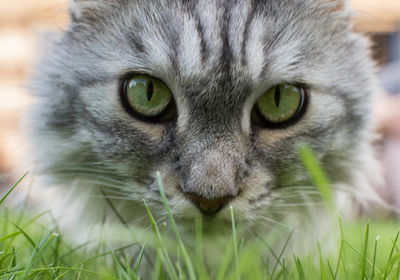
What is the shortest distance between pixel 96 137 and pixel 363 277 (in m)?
0.87

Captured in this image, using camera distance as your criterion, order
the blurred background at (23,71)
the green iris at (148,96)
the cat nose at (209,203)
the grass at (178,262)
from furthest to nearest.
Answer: the blurred background at (23,71) < the green iris at (148,96) < the cat nose at (209,203) < the grass at (178,262)

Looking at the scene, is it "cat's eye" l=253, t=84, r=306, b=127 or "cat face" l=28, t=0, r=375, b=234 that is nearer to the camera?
"cat face" l=28, t=0, r=375, b=234

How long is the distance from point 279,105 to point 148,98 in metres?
0.41

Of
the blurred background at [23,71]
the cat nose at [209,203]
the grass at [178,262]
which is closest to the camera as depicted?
the grass at [178,262]

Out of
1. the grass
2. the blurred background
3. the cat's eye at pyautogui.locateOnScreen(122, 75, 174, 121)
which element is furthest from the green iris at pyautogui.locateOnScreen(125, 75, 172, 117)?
the blurred background

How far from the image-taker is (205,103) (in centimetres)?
136

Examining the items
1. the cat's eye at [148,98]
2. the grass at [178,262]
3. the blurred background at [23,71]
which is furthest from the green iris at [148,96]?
the blurred background at [23,71]

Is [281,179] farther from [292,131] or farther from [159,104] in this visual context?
[159,104]

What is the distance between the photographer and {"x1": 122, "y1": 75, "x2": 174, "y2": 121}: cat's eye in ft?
4.68

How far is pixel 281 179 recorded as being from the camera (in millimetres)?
1471

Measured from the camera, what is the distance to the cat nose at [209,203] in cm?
126

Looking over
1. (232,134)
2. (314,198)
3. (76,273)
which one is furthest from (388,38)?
(76,273)

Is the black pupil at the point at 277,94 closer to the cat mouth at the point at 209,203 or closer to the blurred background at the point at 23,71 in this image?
the cat mouth at the point at 209,203

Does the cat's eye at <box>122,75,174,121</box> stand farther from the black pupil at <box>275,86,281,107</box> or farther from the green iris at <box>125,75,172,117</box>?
the black pupil at <box>275,86,281,107</box>
